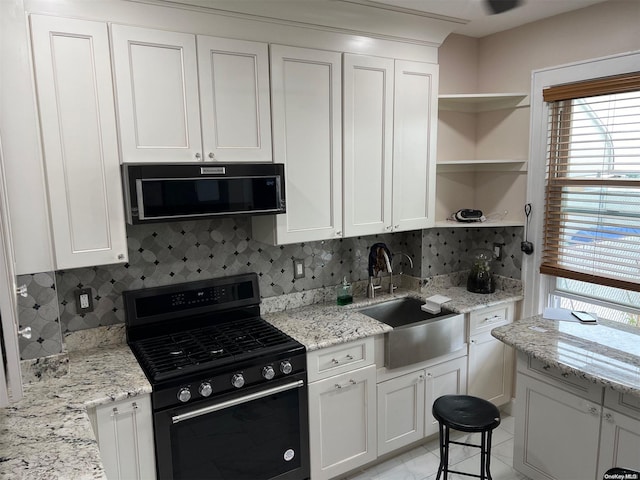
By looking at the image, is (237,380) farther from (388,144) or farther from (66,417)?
(388,144)

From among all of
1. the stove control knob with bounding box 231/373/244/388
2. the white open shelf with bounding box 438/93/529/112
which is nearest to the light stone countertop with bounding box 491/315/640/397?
the stove control knob with bounding box 231/373/244/388

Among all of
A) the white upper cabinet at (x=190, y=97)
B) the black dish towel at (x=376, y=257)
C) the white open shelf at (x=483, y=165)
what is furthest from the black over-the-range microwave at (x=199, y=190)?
the white open shelf at (x=483, y=165)

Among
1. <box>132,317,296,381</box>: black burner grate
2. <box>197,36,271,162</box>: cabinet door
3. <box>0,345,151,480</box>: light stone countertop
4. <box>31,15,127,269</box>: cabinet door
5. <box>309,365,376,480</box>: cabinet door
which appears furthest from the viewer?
<box>309,365,376,480</box>: cabinet door

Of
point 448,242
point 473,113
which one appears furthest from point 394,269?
point 473,113

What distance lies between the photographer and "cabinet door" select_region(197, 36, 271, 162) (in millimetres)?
2150

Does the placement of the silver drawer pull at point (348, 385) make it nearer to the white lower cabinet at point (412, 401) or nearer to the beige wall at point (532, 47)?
the white lower cabinet at point (412, 401)

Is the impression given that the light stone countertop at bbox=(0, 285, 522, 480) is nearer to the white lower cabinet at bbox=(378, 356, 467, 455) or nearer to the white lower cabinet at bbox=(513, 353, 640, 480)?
the white lower cabinet at bbox=(378, 356, 467, 455)

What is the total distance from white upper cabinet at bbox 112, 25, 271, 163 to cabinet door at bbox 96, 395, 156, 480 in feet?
3.50

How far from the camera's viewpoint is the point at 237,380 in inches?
82.4

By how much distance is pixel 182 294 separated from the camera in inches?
97.6

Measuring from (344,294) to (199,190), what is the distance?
1.27 meters

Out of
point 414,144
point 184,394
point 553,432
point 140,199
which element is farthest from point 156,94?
point 553,432

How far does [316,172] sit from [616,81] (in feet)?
5.79

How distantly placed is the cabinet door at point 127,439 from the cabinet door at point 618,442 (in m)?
2.02
